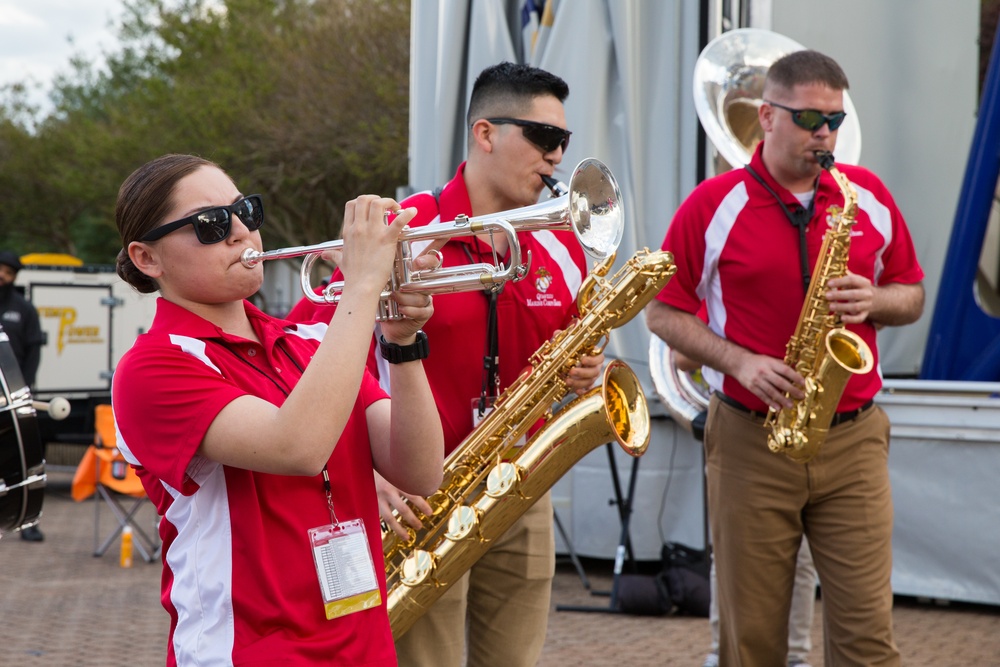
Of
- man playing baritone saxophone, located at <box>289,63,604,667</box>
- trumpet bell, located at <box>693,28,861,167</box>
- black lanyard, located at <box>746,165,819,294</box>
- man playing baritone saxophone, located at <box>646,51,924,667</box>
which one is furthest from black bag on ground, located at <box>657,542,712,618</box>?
man playing baritone saxophone, located at <box>289,63,604,667</box>

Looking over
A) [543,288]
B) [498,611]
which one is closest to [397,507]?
[498,611]

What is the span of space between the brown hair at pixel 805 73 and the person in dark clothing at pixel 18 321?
8.16 meters

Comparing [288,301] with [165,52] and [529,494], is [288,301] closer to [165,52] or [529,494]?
[165,52]

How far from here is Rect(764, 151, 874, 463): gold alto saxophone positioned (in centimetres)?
398

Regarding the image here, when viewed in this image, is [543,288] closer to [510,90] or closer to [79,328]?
[510,90]

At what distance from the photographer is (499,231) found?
282 centimetres

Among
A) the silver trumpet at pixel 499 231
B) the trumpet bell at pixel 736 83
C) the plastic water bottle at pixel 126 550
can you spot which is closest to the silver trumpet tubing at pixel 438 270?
the silver trumpet at pixel 499 231

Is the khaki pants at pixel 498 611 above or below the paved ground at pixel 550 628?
above

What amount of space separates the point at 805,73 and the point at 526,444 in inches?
66.8

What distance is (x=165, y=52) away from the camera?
28.4 m

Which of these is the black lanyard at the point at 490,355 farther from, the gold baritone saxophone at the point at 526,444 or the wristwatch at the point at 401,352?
the wristwatch at the point at 401,352

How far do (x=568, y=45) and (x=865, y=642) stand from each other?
4.67m

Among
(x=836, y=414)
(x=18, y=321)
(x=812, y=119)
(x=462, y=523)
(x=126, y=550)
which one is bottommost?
(x=126, y=550)

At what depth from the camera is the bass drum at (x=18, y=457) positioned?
2.88 metres
